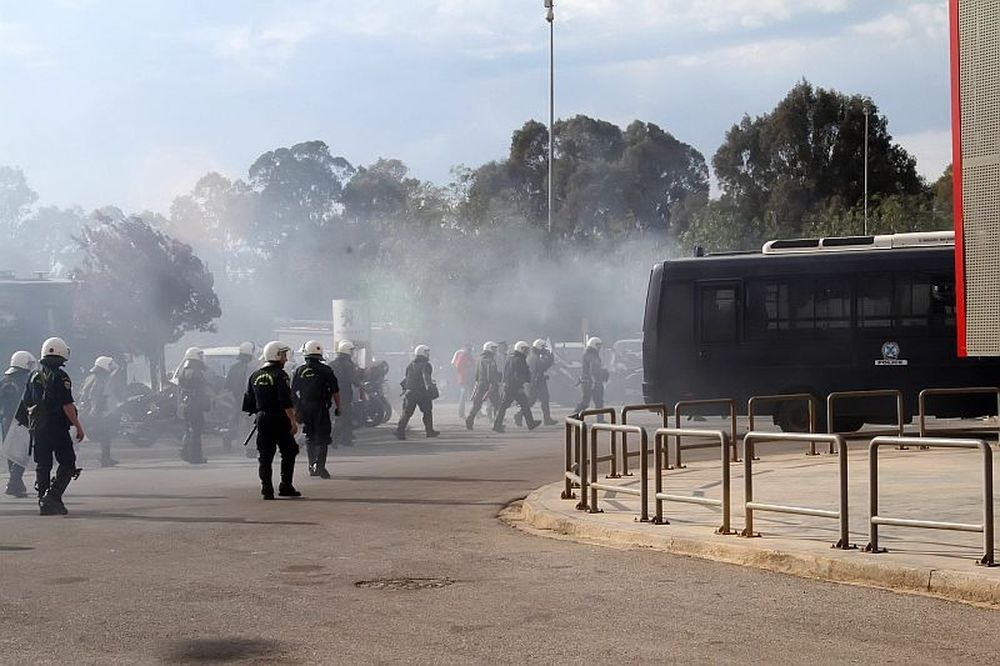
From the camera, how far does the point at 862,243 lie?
2312 centimetres

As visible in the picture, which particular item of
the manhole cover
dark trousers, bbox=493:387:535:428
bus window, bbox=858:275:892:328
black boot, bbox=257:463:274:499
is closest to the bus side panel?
bus window, bbox=858:275:892:328

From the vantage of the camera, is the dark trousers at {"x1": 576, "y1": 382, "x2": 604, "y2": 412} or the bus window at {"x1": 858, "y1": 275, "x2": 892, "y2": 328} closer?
the bus window at {"x1": 858, "y1": 275, "x2": 892, "y2": 328}

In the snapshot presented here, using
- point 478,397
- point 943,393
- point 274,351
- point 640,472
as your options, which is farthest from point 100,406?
→ point 943,393

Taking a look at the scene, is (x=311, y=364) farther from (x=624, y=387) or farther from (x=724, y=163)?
(x=724, y=163)

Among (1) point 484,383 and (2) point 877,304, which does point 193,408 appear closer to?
(1) point 484,383

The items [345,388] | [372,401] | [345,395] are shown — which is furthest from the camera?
[372,401]

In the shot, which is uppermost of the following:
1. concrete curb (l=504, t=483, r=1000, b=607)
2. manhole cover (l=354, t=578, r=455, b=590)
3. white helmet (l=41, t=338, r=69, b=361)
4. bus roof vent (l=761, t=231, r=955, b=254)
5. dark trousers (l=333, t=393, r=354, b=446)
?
bus roof vent (l=761, t=231, r=955, b=254)

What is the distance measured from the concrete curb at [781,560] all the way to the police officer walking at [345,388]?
12029mm

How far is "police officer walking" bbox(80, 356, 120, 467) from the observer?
2234cm

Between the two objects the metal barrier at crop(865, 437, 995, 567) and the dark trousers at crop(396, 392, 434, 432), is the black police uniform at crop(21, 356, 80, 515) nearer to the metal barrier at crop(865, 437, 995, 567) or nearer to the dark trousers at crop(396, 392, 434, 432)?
the metal barrier at crop(865, 437, 995, 567)

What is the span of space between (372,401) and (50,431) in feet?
46.1

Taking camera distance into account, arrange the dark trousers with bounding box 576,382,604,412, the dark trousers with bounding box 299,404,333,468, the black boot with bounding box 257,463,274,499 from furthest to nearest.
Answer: the dark trousers with bounding box 576,382,604,412 < the dark trousers with bounding box 299,404,333,468 < the black boot with bounding box 257,463,274,499

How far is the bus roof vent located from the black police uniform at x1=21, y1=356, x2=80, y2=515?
1271cm

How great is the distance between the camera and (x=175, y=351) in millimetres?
75938
